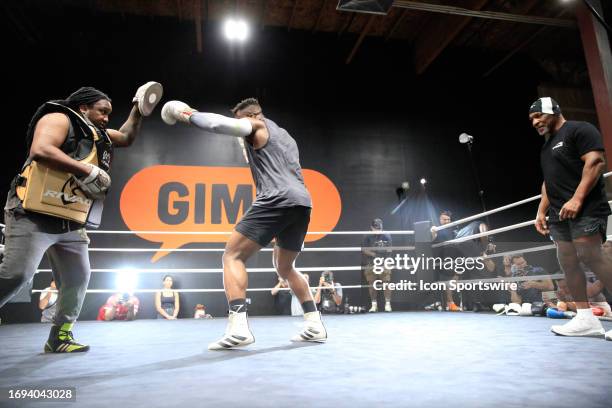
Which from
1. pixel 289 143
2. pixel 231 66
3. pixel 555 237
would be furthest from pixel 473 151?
pixel 289 143

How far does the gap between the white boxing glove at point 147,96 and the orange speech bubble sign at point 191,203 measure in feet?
13.5

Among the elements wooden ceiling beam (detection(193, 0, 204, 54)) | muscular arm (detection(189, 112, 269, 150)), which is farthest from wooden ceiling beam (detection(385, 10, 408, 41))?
Result: muscular arm (detection(189, 112, 269, 150))

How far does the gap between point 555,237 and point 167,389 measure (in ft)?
6.72

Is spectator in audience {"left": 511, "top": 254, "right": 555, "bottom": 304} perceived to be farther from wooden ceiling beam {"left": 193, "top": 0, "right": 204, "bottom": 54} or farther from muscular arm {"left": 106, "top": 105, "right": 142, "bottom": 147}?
wooden ceiling beam {"left": 193, "top": 0, "right": 204, "bottom": 54}

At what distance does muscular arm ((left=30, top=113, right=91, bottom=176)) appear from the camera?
1559 mm

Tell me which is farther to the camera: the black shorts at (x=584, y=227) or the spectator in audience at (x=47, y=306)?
the spectator in audience at (x=47, y=306)

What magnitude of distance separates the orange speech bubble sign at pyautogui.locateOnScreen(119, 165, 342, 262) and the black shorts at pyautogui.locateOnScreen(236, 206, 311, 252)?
4.16 m

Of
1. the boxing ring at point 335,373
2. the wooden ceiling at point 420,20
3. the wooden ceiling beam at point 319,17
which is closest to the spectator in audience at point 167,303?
the boxing ring at point 335,373

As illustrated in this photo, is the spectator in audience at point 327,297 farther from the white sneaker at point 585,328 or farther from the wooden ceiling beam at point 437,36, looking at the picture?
the wooden ceiling beam at point 437,36

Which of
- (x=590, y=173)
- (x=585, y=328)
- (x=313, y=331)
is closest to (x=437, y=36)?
(x=590, y=173)

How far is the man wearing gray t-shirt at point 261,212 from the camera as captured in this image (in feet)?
5.90

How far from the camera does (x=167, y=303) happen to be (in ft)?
17.1

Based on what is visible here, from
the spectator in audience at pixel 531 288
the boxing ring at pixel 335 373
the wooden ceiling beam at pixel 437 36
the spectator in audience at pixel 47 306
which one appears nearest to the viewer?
the boxing ring at pixel 335 373

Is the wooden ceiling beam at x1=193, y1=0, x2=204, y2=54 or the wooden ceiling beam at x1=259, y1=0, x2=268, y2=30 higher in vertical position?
the wooden ceiling beam at x1=259, y1=0, x2=268, y2=30
